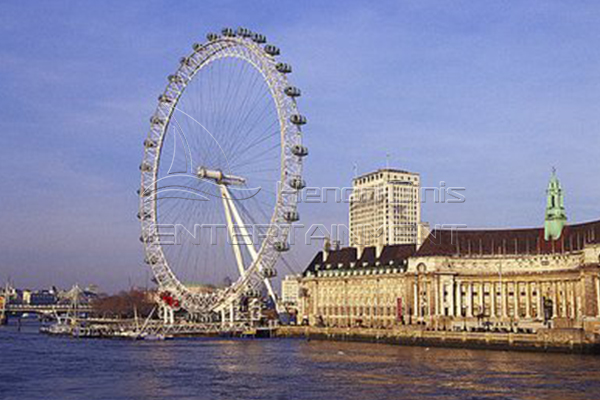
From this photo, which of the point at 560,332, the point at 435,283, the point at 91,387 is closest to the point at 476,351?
the point at 560,332

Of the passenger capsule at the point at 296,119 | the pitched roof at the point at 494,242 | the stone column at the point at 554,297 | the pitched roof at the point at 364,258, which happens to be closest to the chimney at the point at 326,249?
the pitched roof at the point at 364,258

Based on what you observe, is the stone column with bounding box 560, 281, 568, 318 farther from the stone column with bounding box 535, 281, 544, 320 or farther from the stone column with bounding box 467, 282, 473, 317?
the stone column with bounding box 467, 282, 473, 317

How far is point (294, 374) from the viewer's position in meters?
56.0

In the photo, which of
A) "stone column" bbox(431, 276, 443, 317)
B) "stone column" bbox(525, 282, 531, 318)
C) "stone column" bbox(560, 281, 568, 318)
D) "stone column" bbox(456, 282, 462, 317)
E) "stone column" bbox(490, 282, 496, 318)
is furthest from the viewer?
"stone column" bbox(456, 282, 462, 317)

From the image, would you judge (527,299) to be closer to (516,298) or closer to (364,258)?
(516,298)

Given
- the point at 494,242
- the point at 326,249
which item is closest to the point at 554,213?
the point at 494,242

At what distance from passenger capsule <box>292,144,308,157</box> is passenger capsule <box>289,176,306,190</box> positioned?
224 centimetres

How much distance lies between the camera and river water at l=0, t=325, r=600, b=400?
45.2 meters

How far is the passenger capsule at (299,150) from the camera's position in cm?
7656

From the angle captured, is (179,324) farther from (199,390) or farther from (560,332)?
(199,390)

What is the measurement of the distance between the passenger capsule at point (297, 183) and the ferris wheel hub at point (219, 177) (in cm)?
737

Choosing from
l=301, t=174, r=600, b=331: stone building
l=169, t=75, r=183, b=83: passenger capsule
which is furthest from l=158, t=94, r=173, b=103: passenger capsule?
l=301, t=174, r=600, b=331: stone building

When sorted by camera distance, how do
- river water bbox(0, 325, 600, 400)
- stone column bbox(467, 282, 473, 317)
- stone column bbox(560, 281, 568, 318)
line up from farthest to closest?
1. stone column bbox(467, 282, 473, 317)
2. stone column bbox(560, 281, 568, 318)
3. river water bbox(0, 325, 600, 400)

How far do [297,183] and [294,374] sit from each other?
2490 cm
